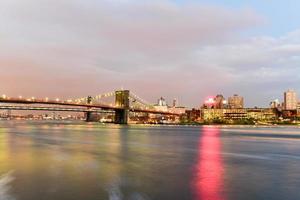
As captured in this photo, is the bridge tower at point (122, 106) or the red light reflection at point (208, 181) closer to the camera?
the red light reflection at point (208, 181)

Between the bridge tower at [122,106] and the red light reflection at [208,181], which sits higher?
the bridge tower at [122,106]

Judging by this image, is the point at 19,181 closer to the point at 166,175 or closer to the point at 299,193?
the point at 166,175

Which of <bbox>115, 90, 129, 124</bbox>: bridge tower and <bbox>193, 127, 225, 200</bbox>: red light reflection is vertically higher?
<bbox>115, 90, 129, 124</bbox>: bridge tower

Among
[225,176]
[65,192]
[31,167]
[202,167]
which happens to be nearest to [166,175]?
[225,176]

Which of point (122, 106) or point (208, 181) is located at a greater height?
point (122, 106)

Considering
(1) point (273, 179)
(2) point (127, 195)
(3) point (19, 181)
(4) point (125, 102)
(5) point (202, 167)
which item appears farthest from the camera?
(4) point (125, 102)

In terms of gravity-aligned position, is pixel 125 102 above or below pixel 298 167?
above

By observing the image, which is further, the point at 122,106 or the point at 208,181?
the point at 122,106

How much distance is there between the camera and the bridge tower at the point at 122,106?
Result: 12756 cm

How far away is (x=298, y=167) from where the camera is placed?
71.6ft

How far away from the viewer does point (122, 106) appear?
12950 cm

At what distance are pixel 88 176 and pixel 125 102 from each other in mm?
114422

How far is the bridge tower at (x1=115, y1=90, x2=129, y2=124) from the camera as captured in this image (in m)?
128

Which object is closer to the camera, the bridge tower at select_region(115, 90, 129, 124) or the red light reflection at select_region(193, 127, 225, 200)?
the red light reflection at select_region(193, 127, 225, 200)
